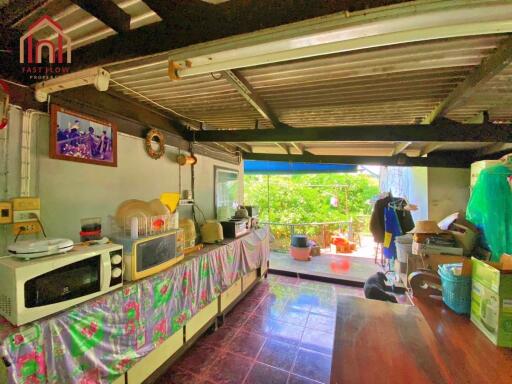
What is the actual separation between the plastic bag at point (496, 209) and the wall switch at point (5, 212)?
11.9ft

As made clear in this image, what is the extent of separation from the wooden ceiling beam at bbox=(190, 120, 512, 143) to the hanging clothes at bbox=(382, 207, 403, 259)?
173cm

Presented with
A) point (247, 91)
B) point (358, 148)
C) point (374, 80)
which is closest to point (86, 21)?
point (247, 91)

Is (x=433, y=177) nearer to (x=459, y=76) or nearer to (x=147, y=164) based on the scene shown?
(x=459, y=76)

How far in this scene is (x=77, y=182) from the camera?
168cm

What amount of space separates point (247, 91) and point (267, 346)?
2.60 m

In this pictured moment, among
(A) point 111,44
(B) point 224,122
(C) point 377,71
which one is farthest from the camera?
(B) point 224,122

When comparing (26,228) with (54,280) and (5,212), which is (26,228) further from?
(54,280)

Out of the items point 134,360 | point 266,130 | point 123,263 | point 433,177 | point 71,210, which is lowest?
point 134,360

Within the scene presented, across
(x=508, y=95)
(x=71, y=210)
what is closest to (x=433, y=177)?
(x=508, y=95)

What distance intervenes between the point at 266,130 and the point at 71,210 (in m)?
1.96

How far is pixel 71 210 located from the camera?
5.37 ft

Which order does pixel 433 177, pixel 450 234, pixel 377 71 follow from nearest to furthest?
pixel 377 71 < pixel 450 234 < pixel 433 177

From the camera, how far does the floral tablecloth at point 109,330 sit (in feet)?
3.22

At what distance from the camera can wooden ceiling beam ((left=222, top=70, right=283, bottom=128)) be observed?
57.0 inches
